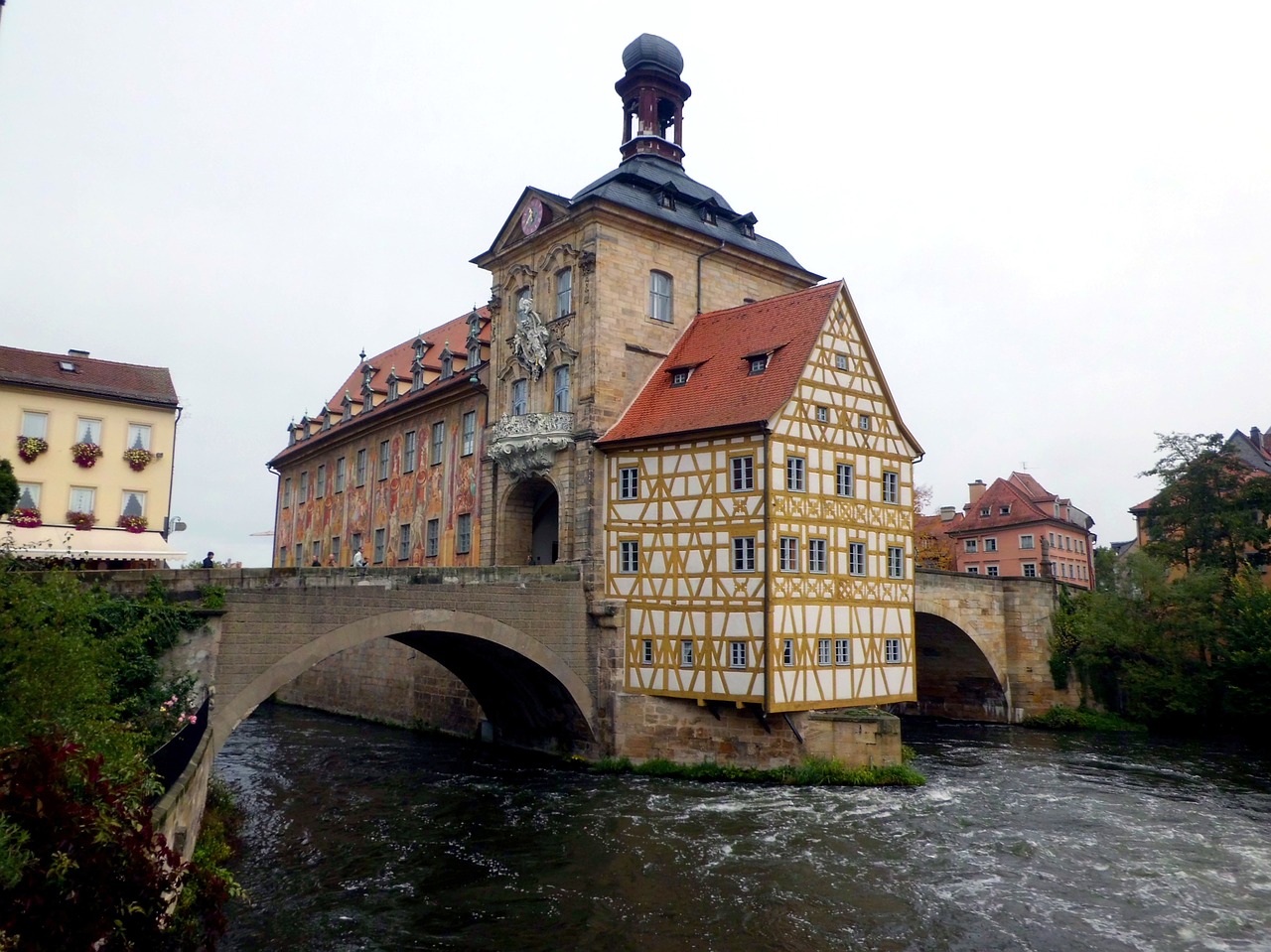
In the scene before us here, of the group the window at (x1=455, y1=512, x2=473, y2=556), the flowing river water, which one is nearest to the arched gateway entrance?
the window at (x1=455, y1=512, x2=473, y2=556)

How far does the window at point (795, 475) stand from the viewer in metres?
21.2

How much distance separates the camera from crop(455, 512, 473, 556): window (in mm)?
28755

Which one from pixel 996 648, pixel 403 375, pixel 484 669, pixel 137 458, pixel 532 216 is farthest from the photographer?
pixel 403 375

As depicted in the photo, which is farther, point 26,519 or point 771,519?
point 26,519

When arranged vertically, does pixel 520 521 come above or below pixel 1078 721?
above

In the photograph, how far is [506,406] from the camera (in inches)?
1051

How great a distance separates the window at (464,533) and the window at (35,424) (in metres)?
11.0

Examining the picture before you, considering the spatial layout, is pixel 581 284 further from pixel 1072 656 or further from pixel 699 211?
pixel 1072 656

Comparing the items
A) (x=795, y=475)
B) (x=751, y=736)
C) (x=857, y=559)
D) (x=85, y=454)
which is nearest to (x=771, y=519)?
(x=795, y=475)

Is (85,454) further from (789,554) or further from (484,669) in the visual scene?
(789,554)

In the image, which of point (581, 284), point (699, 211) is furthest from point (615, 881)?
point (699, 211)

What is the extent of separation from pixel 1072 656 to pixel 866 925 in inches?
904

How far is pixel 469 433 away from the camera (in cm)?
2952

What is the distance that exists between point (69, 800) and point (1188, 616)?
105ft
